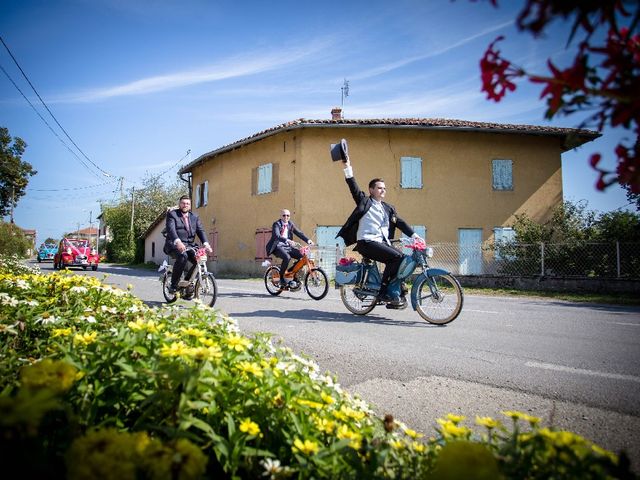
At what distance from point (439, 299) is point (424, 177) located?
14.5 metres

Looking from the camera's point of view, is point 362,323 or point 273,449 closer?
point 273,449

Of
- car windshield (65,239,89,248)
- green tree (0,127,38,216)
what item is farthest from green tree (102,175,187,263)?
car windshield (65,239,89,248)

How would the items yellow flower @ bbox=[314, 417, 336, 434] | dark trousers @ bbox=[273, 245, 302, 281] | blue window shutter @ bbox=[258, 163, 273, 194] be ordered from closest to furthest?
yellow flower @ bbox=[314, 417, 336, 434] < dark trousers @ bbox=[273, 245, 302, 281] < blue window shutter @ bbox=[258, 163, 273, 194]

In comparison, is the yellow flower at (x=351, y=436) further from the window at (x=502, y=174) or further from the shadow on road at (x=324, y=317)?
the window at (x=502, y=174)

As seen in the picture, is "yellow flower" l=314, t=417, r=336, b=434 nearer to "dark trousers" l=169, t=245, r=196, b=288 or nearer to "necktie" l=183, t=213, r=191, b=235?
"dark trousers" l=169, t=245, r=196, b=288

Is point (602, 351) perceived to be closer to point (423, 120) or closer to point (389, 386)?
point (389, 386)

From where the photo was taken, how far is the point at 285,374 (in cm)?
181

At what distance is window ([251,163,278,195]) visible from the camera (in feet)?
64.0

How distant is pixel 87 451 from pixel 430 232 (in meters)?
18.7

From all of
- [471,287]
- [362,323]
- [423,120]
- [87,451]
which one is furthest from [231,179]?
[87,451]

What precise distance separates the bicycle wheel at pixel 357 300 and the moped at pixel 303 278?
201 cm

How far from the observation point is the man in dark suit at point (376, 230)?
564 centimetres

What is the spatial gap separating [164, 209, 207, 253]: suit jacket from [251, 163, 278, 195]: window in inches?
493

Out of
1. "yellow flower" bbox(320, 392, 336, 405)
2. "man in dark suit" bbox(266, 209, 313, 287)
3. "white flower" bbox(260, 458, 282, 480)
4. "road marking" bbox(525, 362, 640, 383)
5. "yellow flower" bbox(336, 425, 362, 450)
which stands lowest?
"road marking" bbox(525, 362, 640, 383)
